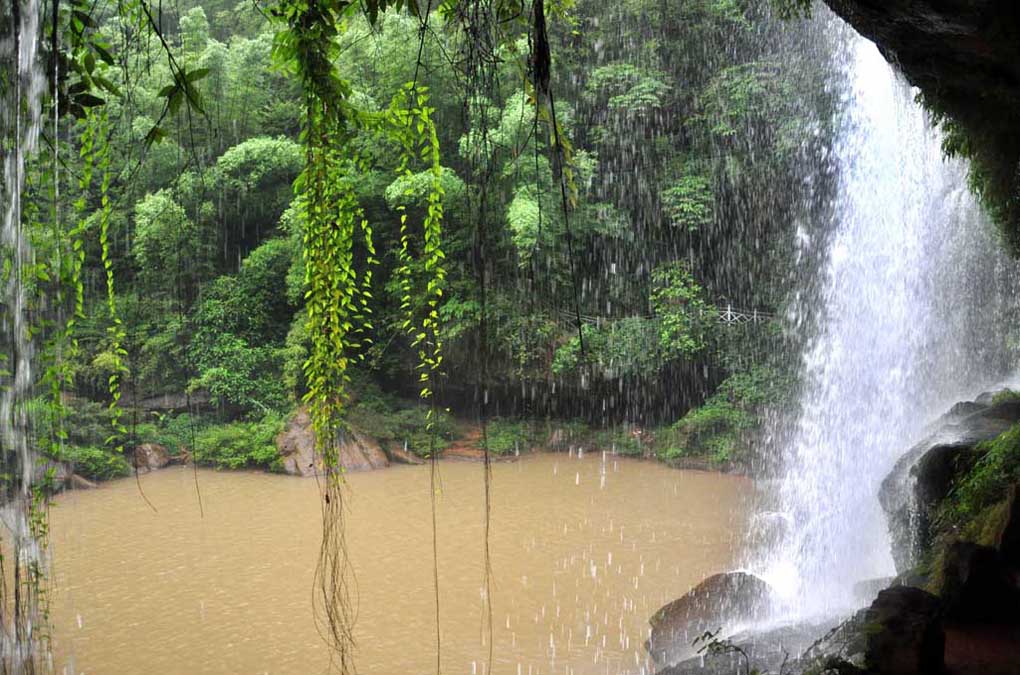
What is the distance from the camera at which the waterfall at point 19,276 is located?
204 centimetres

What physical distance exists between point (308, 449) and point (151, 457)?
234 cm

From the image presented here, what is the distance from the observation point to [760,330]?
1277cm

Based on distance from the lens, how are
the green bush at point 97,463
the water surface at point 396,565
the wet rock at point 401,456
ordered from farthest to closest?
the wet rock at point 401,456 < the green bush at point 97,463 < the water surface at point 396,565

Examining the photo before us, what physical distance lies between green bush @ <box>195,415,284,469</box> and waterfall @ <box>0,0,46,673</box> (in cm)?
939

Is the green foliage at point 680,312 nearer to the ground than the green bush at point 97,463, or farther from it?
farther from it

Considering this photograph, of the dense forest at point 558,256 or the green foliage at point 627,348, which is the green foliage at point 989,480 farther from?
the green foliage at point 627,348

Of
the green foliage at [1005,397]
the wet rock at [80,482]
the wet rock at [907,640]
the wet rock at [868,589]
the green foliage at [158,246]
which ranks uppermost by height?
the green foliage at [158,246]

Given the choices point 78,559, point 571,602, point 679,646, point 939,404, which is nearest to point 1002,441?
point 679,646

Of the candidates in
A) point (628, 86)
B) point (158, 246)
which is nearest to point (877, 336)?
point (628, 86)

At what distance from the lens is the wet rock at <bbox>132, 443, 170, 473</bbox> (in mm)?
11539

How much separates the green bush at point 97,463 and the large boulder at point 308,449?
2.15 metres

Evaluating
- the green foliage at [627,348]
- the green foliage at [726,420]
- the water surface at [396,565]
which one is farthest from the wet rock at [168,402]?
the green foliage at [726,420]

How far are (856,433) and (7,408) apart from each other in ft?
29.8

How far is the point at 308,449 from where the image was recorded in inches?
449
